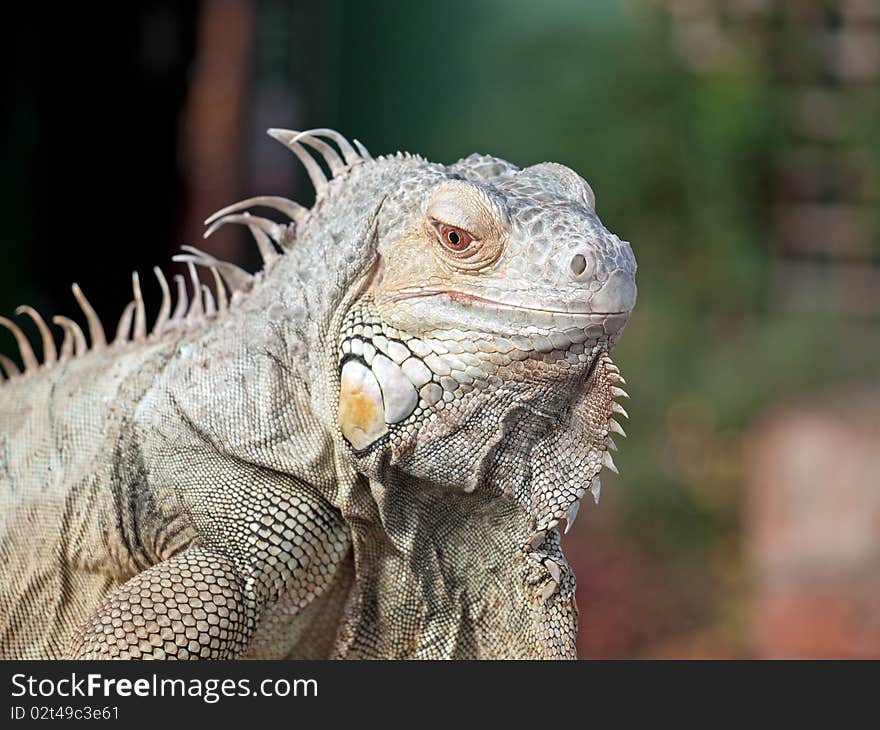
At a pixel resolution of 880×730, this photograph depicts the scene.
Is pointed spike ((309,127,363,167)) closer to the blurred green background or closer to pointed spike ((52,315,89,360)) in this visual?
pointed spike ((52,315,89,360))

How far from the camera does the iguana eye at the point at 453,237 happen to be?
80.5 inches

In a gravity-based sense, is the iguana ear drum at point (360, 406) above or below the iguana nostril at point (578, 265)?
below

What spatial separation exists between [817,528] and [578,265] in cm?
553

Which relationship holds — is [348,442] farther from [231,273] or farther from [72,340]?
[72,340]

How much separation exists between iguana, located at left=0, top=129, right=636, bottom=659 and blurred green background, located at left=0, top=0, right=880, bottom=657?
15.5 ft

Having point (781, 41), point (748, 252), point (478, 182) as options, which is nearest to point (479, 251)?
point (478, 182)

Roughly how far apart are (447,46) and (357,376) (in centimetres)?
697

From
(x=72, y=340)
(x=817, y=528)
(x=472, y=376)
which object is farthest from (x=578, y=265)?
(x=817, y=528)

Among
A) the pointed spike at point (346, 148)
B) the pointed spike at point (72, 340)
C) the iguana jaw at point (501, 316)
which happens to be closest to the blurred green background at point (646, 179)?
the pointed spike at point (72, 340)

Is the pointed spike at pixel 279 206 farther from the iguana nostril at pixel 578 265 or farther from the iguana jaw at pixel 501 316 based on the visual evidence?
the iguana nostril at pixel 578 265

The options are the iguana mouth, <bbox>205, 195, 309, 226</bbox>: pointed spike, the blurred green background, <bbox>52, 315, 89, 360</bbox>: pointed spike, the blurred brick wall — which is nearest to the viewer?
the iguana mouth

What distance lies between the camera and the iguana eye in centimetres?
204

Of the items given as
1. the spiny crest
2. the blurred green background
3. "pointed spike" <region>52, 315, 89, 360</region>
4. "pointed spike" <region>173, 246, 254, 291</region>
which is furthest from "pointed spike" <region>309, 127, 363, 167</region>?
the blurred green background

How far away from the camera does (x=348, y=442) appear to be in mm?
2094
